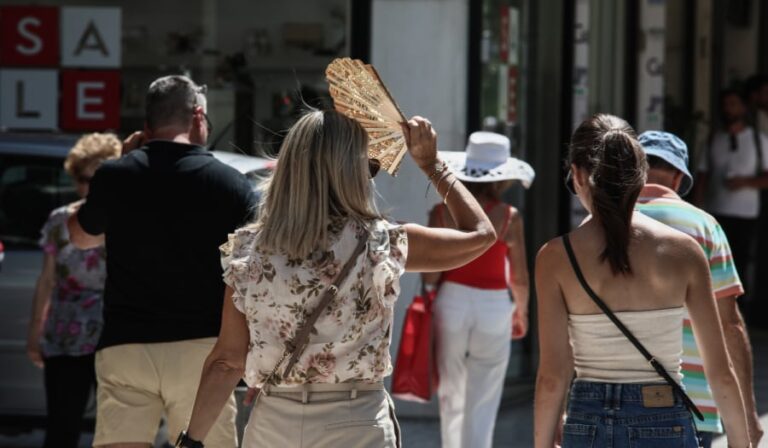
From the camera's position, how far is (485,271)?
6.47 metres

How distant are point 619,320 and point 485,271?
2.69m

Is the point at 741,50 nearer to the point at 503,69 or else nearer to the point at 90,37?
the point at 503,69

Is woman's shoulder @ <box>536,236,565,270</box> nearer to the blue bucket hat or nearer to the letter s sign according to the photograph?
the blue bucket hat

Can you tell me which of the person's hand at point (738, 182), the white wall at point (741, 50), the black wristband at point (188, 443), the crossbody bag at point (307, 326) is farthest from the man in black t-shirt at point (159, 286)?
the white wall at point (741, 50)

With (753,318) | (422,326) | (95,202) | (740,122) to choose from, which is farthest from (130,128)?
(753,318)

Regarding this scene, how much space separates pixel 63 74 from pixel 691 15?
7.25 m

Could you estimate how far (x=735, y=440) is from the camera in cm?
396

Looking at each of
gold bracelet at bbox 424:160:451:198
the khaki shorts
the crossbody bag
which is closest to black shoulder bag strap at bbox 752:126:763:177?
the khaki shorts

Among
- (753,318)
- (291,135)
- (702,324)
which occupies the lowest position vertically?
(753,318)

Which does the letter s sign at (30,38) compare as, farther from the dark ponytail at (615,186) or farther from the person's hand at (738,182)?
the dark ponytail at (615,186)

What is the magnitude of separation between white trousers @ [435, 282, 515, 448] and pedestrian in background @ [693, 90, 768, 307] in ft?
17.2

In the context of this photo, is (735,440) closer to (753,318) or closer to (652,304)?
(652,304)

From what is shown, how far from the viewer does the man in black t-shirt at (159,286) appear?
188 inches

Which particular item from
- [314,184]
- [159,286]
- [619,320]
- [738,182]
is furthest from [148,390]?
[738,182]
